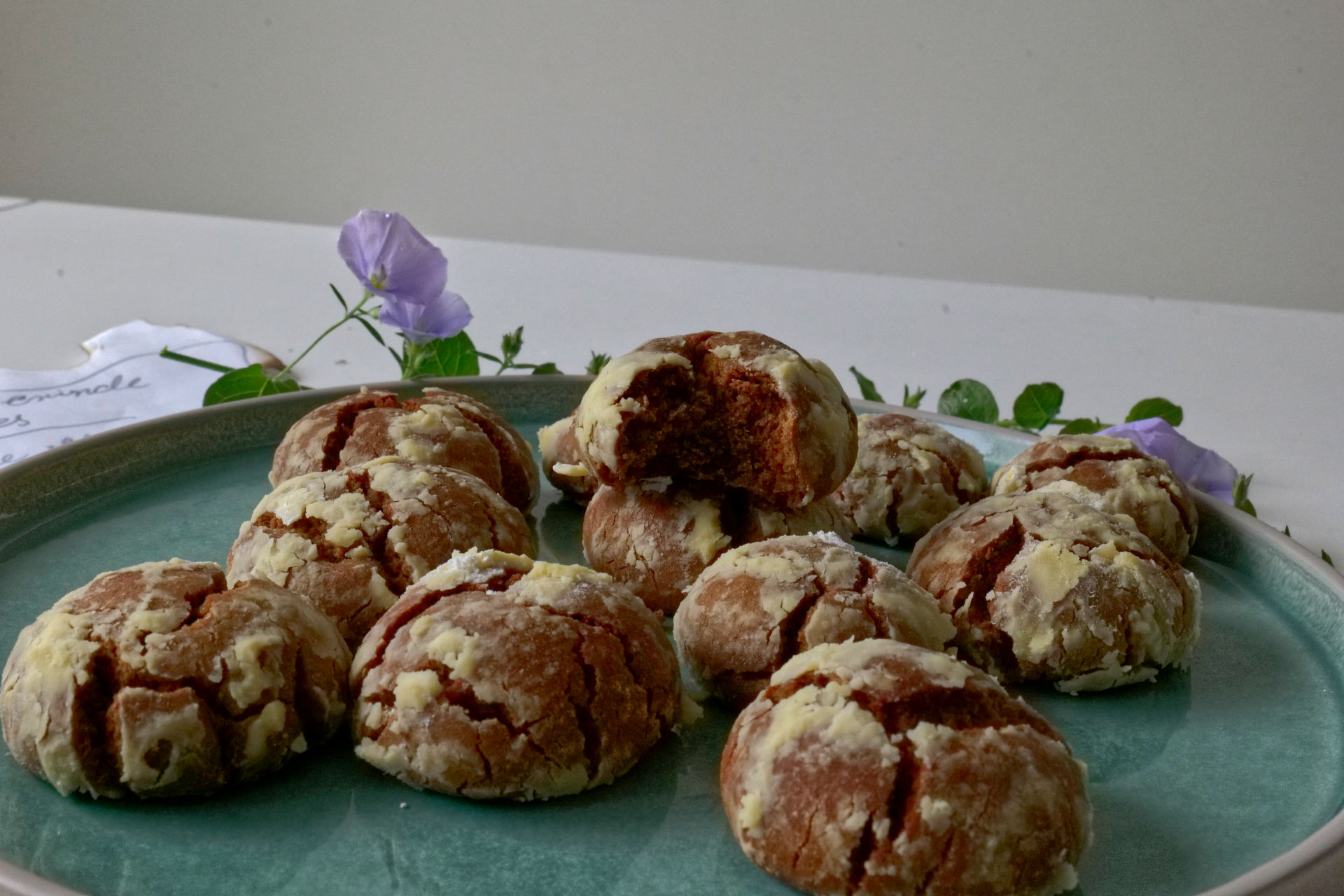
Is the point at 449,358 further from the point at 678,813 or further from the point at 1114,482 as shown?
the point at 678,813

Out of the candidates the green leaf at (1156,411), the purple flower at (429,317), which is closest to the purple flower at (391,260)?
the purple flower at (429,317)

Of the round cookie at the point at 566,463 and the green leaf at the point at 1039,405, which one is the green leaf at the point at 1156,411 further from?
the round cookie at the point at 566,463

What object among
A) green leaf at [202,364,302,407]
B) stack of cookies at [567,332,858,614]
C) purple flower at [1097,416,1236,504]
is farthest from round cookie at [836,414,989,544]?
green leaf at [202,364,302,407]

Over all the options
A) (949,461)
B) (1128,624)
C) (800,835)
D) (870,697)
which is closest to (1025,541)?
(1128,624)

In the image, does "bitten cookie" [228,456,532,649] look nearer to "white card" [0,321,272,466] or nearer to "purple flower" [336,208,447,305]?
"purple flower" [336,208,447,305]

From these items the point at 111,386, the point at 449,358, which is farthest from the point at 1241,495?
the point at 111,386

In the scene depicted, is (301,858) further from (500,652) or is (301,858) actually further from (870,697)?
(870,697)

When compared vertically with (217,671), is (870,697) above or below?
above
